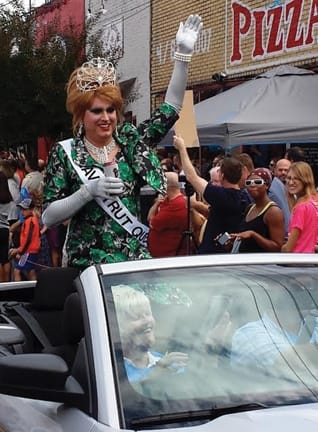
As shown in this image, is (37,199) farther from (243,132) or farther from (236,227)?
(236,227)

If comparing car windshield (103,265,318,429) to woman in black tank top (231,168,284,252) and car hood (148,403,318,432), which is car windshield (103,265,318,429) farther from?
woman in black tank top (231,168,284,252)

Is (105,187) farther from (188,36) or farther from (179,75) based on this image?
(188,36)

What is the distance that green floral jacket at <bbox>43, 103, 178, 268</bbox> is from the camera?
4.39m

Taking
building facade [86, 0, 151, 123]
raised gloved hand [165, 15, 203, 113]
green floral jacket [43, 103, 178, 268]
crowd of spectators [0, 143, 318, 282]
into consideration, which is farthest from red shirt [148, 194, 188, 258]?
building facade [86, 0, 151, 123]

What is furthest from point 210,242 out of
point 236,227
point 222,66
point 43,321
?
point 222,66

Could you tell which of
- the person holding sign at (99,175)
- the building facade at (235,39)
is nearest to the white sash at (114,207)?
the person holding sign at (99,175)

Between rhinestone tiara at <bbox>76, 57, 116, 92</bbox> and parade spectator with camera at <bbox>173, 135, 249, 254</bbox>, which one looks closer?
rhinestone tiara at <bbox>76, 57, 116, 92</bbox>

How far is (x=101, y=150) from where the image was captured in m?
4.52

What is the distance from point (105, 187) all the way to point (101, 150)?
36cm

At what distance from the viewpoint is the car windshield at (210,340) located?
266 cm

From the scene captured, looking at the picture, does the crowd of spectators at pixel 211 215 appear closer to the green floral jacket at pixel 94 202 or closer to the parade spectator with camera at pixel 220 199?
the parade spectator with camera at pixel 220 199

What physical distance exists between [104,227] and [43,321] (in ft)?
2.11

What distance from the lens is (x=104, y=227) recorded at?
442 cm

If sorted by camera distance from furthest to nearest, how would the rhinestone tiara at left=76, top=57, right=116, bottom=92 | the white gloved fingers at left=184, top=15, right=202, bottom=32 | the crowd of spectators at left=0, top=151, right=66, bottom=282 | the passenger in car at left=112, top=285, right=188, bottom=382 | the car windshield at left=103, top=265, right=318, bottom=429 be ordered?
the crowd of spectators at left=0, top=151, right=66, bottom=282
the white gloved fingers at left=184, top=15, right=202, bottom=32
the rhinestone tiara at left=76, top=57, right=116, bottom=92
the passenger in car at left=112, top=285, right=188, bottom=382
the car windshield at left=103, top=265, right=318, bottom=429
